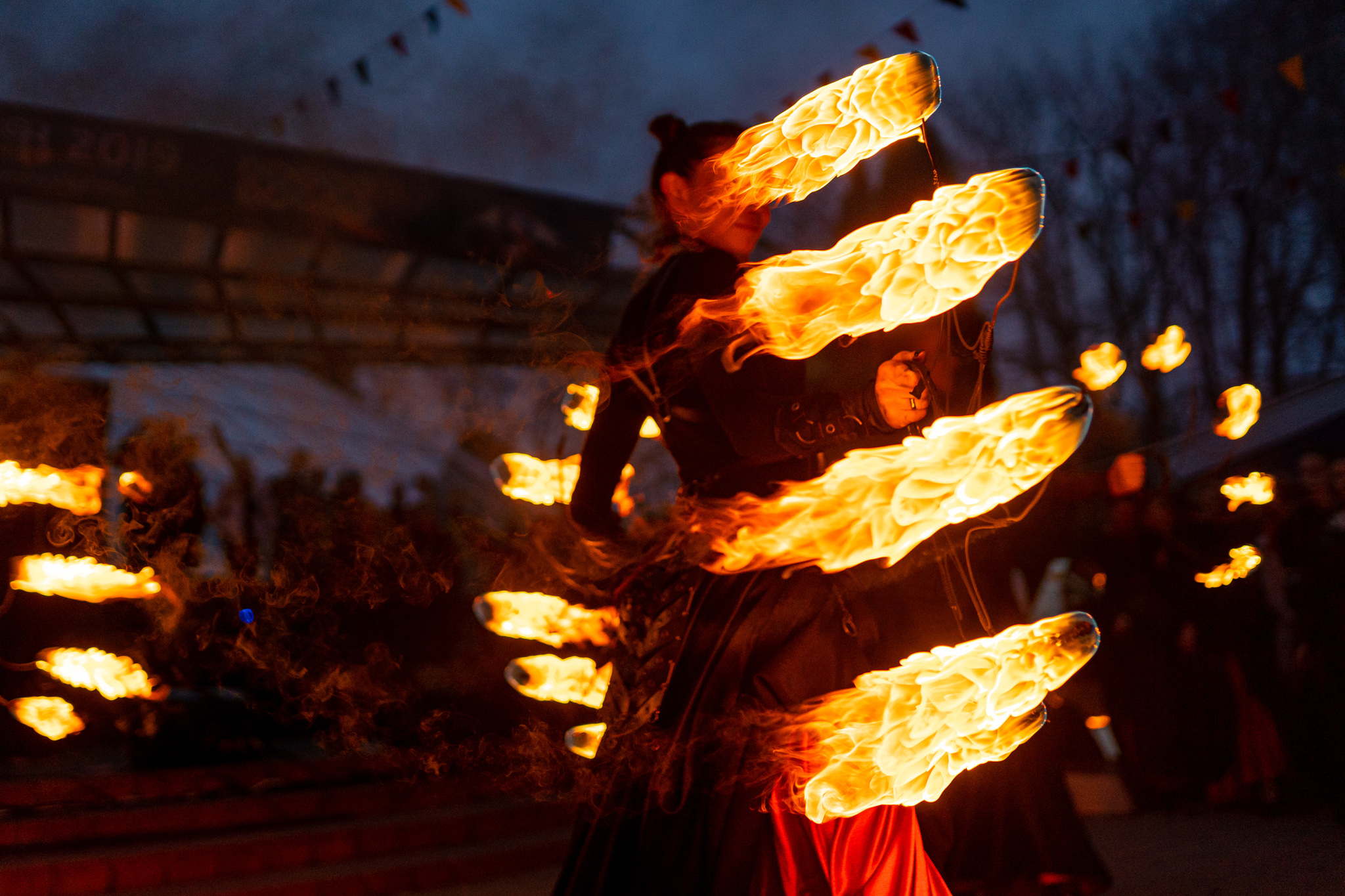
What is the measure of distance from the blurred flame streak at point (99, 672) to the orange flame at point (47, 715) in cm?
19

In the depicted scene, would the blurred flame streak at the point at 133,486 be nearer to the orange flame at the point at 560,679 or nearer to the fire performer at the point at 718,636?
the orange flame at the point at 560,679

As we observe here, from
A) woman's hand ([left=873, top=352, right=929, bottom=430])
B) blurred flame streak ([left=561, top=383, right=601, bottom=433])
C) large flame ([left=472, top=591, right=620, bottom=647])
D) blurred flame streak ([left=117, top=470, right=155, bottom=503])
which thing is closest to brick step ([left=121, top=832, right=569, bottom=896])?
blurred flame streak ([left=117, top=470, right=155, bottom=503])

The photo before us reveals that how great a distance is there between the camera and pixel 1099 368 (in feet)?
10.3

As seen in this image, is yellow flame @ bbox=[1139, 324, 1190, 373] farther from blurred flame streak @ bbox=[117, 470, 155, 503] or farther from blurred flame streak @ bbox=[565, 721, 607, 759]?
blurred flame streak @ bbox=[117, 470, 155, 503]

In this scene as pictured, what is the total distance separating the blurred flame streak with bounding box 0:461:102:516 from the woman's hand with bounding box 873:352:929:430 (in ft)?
8.39

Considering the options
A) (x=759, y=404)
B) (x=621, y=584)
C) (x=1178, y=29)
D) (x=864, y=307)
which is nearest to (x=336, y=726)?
(x=621, y=584)

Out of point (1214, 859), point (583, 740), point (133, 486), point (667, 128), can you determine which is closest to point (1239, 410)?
point (667, 128)

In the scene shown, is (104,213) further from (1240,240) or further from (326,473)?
(1240,240)

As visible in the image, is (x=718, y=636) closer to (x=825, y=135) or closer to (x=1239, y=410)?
(x=825, y=135)

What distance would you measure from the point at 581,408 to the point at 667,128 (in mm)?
1092

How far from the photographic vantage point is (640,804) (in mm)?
1701

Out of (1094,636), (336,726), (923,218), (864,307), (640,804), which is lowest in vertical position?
(336,726)

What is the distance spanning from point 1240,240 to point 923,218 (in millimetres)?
17943

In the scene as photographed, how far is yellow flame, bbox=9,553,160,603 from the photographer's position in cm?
299
